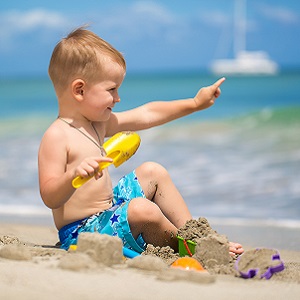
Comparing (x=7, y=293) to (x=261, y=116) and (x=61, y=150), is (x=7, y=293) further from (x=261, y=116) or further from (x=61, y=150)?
(x=261, y=116)

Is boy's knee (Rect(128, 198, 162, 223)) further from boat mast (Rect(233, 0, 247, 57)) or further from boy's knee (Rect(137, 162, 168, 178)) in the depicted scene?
boat mast (Rect(233, 0, 247, 57))

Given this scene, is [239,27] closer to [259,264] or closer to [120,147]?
[120,147]

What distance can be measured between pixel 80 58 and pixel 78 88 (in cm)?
12

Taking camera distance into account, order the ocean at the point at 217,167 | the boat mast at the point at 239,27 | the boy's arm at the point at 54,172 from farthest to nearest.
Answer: the boat mast at the point at 239,27
the ocean at the point at 217,167
the boy's arm at the point at 54,172

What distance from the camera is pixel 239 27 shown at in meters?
38.4

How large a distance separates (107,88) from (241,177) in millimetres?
2925

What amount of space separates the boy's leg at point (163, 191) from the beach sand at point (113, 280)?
0.64 metres

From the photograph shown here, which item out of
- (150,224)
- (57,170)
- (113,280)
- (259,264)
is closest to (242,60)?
(150,224)

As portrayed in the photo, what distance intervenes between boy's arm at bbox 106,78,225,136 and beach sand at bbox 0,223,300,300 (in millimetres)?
936

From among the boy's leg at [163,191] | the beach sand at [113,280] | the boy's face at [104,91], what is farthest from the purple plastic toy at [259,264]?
the boy's face at [104,91]

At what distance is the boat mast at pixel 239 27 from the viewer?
37.5 meters

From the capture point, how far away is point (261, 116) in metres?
11.1

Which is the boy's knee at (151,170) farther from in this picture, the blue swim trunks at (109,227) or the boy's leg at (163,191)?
the blue swim trunks at (109,227)

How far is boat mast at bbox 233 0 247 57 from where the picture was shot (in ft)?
123
